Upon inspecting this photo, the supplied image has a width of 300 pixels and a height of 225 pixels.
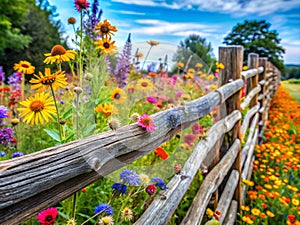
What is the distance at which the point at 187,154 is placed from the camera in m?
1.74

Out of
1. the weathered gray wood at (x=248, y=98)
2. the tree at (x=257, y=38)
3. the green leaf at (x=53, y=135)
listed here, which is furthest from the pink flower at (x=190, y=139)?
the tree at (x=257, y=38)

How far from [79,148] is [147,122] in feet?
0.99

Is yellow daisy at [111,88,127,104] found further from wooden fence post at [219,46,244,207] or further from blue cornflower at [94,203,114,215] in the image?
wooden fence post at [219,46,244,207]

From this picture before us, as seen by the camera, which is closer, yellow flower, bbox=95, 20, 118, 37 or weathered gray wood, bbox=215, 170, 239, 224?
yellow flower, bbox=95, 20, 118, 37

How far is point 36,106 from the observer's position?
0.81m

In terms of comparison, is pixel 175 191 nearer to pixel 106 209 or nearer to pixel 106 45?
pixel 106 209

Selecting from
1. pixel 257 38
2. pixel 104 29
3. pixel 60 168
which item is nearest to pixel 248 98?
pixel 104 29

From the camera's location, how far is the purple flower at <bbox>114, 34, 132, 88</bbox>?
97 centimetres

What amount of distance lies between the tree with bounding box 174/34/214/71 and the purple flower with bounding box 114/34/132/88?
0.72ft

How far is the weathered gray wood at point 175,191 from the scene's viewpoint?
3.53ft

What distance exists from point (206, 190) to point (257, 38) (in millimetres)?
17946

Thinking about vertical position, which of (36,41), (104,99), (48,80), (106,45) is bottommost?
(104,99)

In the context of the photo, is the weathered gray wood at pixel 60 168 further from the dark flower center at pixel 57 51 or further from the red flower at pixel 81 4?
the red flower at pixel 81 4

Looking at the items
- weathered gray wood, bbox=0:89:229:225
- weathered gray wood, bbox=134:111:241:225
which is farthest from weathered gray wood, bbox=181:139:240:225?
weathered gray wood, bbox=0:89:229:225
